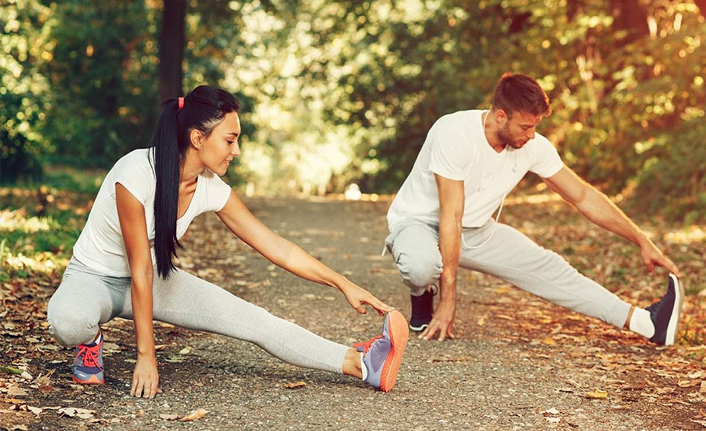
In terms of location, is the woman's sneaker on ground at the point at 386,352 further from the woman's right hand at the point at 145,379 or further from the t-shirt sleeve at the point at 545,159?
the t-shirt sleeve at the point at 545,159

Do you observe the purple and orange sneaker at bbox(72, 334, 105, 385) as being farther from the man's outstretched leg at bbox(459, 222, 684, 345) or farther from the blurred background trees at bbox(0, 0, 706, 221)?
the blurred background trees at bbox(0, 0, 706, 221)

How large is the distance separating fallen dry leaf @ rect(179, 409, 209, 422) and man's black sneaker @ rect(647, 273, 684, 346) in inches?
119

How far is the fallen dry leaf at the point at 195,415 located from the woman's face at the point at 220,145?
Result: 111 centimetres

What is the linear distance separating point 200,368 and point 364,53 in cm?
2249

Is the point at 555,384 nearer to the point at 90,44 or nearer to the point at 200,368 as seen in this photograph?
the point at 200,368

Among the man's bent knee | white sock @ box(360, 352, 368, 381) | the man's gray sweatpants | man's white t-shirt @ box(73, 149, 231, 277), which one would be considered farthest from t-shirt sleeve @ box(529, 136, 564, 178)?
man's white t-shirt @ box(73, 149, 231, 277)

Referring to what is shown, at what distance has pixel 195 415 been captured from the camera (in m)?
3.86

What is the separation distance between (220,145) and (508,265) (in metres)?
2.42

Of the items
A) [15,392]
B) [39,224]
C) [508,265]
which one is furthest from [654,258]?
[39,224]

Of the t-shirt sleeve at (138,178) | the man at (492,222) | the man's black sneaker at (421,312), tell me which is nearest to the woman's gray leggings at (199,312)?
the t-shirt sleeve at (138,178)

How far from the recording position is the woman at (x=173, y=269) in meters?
4.07

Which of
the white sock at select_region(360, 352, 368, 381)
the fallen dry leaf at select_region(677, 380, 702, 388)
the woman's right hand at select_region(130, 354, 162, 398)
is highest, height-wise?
the fallen dry leaf at select_region(677, 380, 702, 388)

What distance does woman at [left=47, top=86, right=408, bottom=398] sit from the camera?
4.07m

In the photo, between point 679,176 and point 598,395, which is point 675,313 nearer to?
point 598,395
